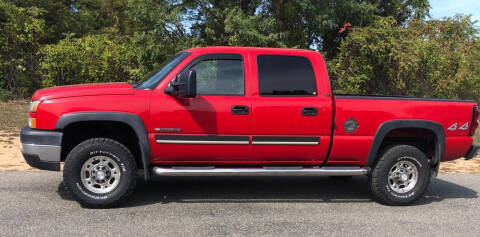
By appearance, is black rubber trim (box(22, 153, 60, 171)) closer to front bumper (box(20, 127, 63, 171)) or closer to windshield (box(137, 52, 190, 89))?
front bumper (box(20, 127, 63, 171))

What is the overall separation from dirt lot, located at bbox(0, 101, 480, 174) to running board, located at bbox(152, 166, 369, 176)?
356cm

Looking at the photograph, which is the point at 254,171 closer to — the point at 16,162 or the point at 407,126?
the point at 407,126

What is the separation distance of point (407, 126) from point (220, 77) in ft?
8.10

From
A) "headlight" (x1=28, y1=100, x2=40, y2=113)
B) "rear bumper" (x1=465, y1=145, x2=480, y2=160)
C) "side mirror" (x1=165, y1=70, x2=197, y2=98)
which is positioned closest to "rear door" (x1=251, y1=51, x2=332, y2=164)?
"side mirror" (x1=165, y1=70, x2=197, y2=98)

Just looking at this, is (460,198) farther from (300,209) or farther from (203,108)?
(203,108)

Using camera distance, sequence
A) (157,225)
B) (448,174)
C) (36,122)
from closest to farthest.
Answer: (157,225) → (36,122) → (448,174)

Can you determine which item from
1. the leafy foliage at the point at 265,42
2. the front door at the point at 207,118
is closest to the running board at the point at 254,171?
the front door at the point at 207,118

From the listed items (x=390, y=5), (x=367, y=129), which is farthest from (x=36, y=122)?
(x=390, y=5)

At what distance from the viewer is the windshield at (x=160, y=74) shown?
5.17 meters

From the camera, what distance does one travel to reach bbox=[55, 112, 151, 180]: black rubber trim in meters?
4.81

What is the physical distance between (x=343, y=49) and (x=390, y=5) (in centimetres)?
391

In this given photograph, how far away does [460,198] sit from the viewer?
20.0ft

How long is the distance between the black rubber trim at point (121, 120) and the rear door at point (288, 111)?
129 cm

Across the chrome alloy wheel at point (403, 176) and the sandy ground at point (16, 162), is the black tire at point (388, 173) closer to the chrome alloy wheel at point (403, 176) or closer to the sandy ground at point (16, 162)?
the chrome alloy wheel at point (403, 176)
